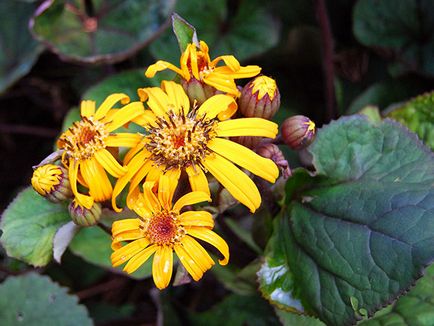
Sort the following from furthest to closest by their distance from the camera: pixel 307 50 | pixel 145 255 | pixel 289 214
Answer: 1. pixel 307 50
2. pixel 289 214
3. pixel 145 255

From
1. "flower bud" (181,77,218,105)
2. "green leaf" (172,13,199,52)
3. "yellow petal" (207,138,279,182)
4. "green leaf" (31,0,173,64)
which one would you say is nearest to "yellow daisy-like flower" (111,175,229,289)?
"yellow petal" (207,138,279,182)

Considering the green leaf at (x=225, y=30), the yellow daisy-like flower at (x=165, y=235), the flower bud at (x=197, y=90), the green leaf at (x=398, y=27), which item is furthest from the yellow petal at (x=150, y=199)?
the green leaf at (x=398, y=27)

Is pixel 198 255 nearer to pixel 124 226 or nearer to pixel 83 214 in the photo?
pixel 124 226

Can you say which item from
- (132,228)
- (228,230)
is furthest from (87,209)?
(228,230)

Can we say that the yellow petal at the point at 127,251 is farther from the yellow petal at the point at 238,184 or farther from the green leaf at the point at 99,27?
the green leaf at the point at 99,27

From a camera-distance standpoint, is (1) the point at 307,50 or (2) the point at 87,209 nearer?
(2) the point at 87,209

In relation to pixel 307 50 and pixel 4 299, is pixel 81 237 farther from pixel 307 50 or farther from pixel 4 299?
pixel 307 50

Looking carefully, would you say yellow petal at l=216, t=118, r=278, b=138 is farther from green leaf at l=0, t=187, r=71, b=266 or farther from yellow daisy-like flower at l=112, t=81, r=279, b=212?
green leaf at l=0, t=187, r=71, b=266
